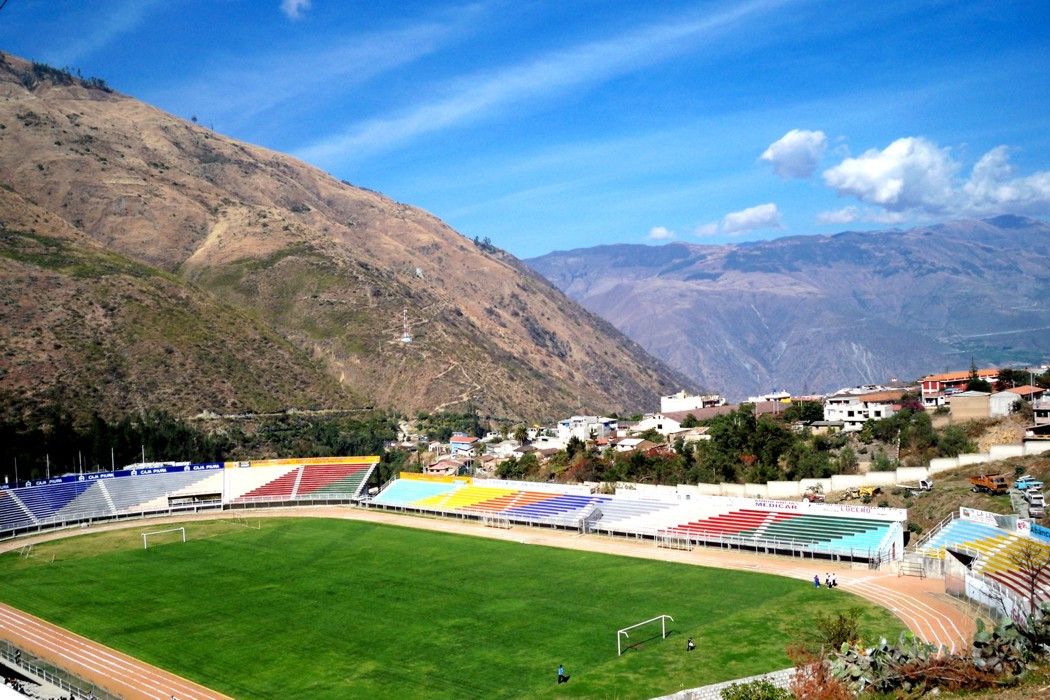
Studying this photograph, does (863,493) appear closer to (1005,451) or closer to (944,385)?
(1005,451)

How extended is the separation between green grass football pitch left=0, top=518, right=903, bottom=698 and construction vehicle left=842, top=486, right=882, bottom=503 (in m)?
13.0

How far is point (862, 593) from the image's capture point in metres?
38.4

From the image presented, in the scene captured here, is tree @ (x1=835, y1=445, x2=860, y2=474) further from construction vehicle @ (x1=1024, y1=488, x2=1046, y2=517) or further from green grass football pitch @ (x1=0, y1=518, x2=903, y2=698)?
green grass football pitch @ (x1=0, y1=518, x2=903, y2=698)

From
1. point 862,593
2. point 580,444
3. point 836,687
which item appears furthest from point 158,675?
point 580,444

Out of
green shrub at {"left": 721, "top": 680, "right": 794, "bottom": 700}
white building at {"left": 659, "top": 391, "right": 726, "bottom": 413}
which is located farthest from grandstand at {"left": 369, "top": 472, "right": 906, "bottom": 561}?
white building at {"left": 659, "top": 391, "right": 726, "bottom": 413}

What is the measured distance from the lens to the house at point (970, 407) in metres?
66.6

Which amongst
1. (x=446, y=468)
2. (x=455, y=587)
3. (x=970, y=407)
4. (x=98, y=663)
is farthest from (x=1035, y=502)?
(x=446, y=468)

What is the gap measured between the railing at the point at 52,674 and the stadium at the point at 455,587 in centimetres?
37

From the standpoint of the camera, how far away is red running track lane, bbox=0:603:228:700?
1201 inches

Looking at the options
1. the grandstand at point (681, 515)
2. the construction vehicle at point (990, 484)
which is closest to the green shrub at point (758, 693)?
the grandstand at point (681, 515)

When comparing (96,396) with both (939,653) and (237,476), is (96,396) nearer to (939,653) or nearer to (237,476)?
(237,476)

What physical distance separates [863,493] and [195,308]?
280ft

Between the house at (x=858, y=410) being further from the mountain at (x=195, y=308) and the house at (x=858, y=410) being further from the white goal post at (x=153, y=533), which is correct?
the mountain at (x=195, y=308)

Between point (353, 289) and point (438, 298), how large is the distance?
3271 centimetres
